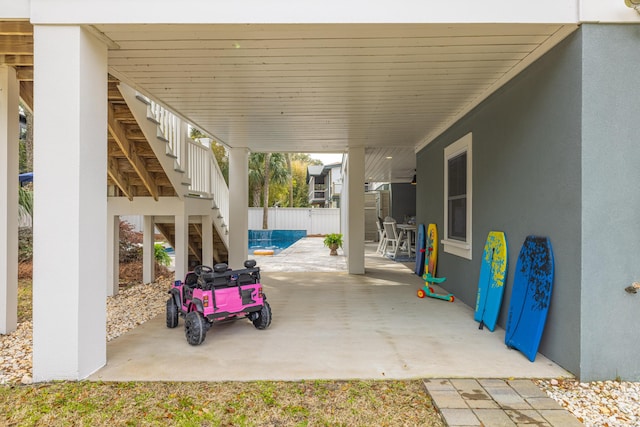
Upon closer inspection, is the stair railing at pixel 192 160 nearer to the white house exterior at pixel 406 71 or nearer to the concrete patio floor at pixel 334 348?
the white house exterior at pixel 406 71

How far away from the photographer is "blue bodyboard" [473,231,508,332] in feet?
12.5

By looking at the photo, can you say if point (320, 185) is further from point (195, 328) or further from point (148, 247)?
point (195, 328)

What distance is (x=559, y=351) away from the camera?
2.92 metres

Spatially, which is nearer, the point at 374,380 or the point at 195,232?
the point at 374,380

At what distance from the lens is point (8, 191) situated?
3725 mm

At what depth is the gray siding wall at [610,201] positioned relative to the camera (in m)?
2.68

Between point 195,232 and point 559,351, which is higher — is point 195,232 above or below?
above

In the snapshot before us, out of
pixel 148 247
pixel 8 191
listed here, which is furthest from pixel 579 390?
pixel 148 247

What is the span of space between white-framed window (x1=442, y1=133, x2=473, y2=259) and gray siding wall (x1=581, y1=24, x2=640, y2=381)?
83.0 inches

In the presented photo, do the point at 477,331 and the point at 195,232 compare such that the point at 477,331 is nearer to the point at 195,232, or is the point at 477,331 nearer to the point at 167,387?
the point at 167,387

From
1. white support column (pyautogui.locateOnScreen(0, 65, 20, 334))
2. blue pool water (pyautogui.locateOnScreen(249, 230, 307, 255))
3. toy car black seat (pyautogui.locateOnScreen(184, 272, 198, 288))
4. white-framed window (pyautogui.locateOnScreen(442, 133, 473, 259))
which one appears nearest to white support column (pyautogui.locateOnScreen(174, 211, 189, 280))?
toy car black seat (pyautogui.locateOnScreen(184, 272, 198, 288))

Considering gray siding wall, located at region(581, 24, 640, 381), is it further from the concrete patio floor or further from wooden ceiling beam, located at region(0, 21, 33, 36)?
wooden ceiling beam, located at region(0, 21, 33, 36)

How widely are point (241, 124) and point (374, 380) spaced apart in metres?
4.38

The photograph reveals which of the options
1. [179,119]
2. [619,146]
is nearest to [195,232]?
[179,119]
